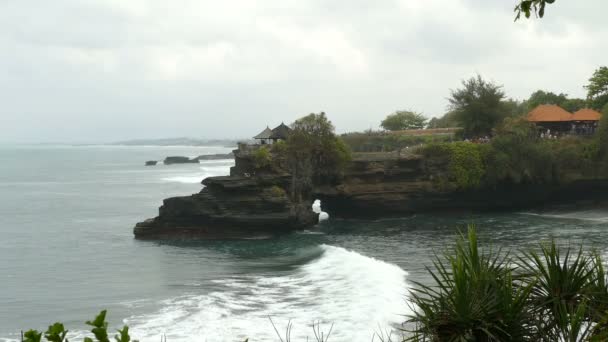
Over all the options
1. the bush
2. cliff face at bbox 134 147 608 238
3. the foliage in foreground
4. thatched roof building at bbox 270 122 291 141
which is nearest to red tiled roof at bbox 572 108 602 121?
cliff face at bbox 134 147 608 238

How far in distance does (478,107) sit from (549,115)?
24.8 feet

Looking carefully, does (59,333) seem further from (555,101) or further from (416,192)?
(555,101)

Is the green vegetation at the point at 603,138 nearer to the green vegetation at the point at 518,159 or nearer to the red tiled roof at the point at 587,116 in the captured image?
the green vegetation at the point at 518,159

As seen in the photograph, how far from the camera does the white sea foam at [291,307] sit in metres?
18.5

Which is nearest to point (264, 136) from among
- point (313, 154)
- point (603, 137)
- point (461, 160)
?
point (313, 154)

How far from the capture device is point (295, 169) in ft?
138

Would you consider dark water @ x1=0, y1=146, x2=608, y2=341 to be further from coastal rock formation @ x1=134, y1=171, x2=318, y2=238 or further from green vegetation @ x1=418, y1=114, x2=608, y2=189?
green vegetation @ x1=418, y1=114, x2=608, y2=189

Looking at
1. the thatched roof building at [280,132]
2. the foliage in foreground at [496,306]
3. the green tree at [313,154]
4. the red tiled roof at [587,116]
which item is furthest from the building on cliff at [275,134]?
the foliage in foreground at [496,306]

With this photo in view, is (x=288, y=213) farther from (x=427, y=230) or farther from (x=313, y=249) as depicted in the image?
(x=427, y=230)

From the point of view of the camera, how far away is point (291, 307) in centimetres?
2088

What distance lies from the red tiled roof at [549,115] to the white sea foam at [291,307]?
32.7 meters

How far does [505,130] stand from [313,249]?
2221 centimetres

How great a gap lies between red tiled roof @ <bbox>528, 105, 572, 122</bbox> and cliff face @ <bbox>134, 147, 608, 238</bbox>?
876 centimetres

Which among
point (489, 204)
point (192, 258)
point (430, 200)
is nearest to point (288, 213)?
point (192, 258)
